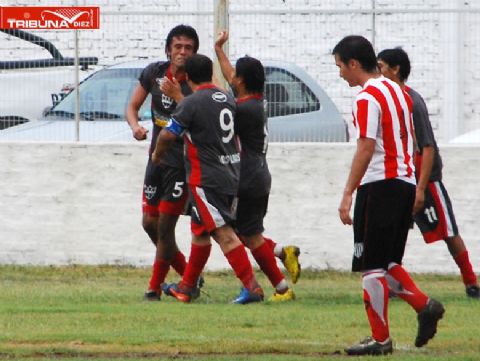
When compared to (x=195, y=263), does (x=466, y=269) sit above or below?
below

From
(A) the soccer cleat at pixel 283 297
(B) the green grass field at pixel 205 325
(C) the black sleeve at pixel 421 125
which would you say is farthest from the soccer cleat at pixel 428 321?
(A) the soccer cleat at pixel 283 297

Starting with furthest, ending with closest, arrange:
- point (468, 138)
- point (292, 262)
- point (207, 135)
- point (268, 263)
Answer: point (468, 138) < point (292, 262) < point (268, 263) < point (207, 135)

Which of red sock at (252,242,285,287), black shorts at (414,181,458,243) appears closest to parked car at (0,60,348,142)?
black shorts at (414,181,458,243)

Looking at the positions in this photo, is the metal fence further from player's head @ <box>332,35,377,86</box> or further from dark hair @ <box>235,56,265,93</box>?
player's head @ <box>332,35,377,86</box>

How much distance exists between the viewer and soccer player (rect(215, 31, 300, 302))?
11.3m

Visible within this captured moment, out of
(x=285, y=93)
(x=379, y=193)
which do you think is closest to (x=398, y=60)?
(x=379, y=193)

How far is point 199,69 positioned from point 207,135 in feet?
1.69

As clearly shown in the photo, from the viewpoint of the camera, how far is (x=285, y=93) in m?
15.0

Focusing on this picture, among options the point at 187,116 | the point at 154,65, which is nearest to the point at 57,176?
the point at 154,65

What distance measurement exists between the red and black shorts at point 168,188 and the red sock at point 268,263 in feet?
2.33

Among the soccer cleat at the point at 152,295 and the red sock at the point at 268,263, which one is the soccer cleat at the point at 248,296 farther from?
the soccer cleat at the point at 152,295

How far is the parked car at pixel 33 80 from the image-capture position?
603 inches

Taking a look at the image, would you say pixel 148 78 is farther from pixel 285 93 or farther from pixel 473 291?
pixel 285 93

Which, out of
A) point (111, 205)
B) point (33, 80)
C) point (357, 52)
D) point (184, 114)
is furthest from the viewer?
point (33, 80)
